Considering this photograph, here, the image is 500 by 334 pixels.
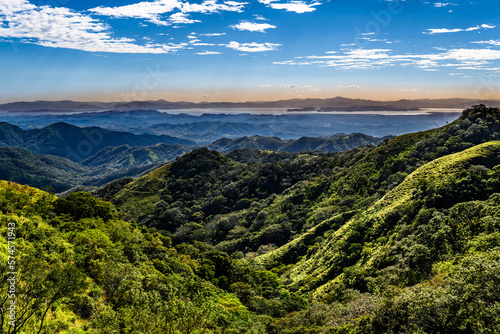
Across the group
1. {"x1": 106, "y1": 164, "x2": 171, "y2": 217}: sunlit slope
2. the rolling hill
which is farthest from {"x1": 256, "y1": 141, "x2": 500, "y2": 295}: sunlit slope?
{"x1": 106, "y1": 164, "x2": 171, "y2": 217}: sunlit slope

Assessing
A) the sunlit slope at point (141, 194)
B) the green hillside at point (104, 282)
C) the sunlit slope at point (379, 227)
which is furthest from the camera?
the sunlit slope at point (141, 194)

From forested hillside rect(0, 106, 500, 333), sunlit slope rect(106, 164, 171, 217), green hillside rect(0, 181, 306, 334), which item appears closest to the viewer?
green hillside rect(0, 181, 306, 334)

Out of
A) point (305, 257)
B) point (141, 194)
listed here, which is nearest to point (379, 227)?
point (305, 257)

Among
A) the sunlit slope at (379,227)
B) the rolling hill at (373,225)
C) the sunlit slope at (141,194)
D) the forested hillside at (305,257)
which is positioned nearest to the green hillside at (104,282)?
the forested hillside at (305,257)

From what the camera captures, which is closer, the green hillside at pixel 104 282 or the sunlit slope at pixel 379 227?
the green hillside at pixel 104 282

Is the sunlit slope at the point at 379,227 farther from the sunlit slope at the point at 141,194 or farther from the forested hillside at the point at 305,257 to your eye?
the sunlit slope at the point at 141,194

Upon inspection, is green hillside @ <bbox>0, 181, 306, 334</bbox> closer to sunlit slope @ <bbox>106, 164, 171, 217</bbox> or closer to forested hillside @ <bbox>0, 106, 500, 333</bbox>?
forested hillside @ <bbox>0, 106, 500, 333</bbox>
